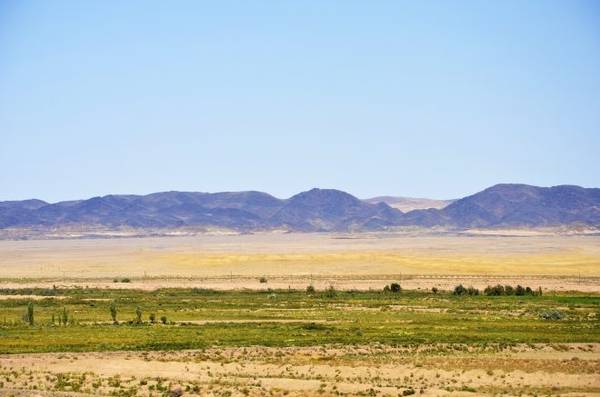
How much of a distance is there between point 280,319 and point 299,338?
32.6 ft

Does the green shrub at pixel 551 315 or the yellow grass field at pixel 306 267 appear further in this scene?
the yellow grass field at pixel 306 267

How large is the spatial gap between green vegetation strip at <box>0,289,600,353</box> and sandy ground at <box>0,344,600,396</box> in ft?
8.53

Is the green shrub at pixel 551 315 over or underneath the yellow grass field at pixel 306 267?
underneath

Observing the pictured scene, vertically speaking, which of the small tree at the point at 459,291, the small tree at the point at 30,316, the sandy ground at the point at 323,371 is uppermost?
the small tree at the point at 30,316

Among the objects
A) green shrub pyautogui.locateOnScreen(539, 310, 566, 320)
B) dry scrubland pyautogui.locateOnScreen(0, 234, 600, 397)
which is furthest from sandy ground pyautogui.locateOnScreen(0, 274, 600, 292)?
green shrub pyautogui.locateOnScreen(539, 310, 566, 320)

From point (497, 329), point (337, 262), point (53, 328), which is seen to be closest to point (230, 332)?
point (53, 328)

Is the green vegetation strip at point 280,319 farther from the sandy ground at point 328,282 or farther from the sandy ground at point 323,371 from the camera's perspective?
the sandy ground at point 328,282

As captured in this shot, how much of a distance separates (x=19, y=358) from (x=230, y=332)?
12944 millimetres

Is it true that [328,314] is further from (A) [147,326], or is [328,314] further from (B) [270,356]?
(B) [270,356]

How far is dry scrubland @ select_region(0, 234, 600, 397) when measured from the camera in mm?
31641

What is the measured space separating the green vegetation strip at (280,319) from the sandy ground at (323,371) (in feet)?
8.53

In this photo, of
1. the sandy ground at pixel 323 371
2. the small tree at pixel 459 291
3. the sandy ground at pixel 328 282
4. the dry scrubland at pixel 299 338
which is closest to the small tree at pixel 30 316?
the dry scrubland at pixel 299 338

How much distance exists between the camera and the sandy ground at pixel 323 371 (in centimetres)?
3048

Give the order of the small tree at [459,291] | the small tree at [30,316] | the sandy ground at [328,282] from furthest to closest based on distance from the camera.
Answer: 1. the sandy ground at [328,282]
2. the small tree at [459,291]
3. the small tree at [30,316]
